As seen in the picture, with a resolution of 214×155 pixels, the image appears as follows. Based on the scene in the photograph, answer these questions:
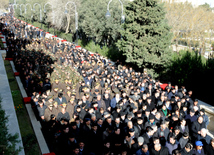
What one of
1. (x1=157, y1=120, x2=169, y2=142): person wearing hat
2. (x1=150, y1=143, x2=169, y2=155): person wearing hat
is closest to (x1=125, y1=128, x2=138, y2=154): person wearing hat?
(x1=150, y1=143, x2=169, y2=155): person wearing hat

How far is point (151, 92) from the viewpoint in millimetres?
11477

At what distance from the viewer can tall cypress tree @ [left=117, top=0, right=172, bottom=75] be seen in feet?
59.6

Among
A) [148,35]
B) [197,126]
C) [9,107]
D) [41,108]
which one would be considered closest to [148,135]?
[197,126]

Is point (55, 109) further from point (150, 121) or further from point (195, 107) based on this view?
point (195, 107)

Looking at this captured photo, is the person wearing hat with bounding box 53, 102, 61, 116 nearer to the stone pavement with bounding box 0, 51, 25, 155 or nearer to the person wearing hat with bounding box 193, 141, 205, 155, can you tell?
the stone pavement with bounding box 0, 51, 25, 155

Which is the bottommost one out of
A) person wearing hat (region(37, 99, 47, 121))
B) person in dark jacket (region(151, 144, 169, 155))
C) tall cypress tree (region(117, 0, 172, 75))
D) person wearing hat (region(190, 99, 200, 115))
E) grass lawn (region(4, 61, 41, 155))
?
grass lawn (region(4, 61, 41, 155))

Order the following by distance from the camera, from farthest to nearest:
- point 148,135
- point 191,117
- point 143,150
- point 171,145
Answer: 1. point 191,117
2. point 148,135
3. point 171,145
4. point 143,150

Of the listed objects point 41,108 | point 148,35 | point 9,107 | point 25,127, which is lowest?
point 25,127

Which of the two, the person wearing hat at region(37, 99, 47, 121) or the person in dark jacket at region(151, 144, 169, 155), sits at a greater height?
the person in dark jacket at region(151, 144, 169, 155)

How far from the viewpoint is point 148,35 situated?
18656 millimetres

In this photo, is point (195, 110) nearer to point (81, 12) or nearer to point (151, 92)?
point (151, 92)

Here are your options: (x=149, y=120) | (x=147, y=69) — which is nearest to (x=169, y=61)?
(x=147, y=69)

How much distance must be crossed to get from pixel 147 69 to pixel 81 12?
23826mm

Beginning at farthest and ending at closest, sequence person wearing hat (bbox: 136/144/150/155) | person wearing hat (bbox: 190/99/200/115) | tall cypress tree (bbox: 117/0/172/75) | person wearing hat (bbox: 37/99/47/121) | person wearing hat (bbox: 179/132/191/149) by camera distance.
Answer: tall cypress tree (bbox: 117/0/172/75), person wearing hat (bbox: 37/99/47/121), person wearing hat (bbox: 190/99/200/115), person wearing hat (bbox: 179/132/191/149), person wearing hat (bbox: 136/144/150/155)
